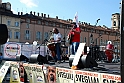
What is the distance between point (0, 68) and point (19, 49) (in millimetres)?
17503

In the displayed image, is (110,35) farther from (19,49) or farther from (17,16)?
(19,49)

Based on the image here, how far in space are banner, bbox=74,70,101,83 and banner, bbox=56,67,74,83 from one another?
17 centimetres

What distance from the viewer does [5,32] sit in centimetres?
287

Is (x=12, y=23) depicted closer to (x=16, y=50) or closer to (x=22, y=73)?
(x=16, y=50)

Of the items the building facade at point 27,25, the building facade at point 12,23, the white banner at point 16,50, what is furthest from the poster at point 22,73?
the building facade at point 12,23

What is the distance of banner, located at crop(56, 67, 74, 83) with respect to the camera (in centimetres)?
463

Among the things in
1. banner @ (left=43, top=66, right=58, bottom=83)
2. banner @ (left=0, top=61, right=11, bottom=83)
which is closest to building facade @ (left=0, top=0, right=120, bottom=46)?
banner @ (left=0, top=61, right=11, bottom=83)

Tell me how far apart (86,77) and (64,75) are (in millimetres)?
749

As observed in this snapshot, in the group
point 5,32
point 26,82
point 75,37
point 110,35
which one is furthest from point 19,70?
point 110,35

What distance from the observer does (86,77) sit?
4.17m

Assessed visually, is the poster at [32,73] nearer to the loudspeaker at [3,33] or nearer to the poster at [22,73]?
the poster at [22,73]

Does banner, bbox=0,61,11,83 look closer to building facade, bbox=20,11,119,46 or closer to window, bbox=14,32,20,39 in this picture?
building facade, bbox=20,11,119,46

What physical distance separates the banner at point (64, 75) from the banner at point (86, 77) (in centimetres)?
17

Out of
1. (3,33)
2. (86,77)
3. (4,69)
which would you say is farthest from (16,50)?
(3,33)
